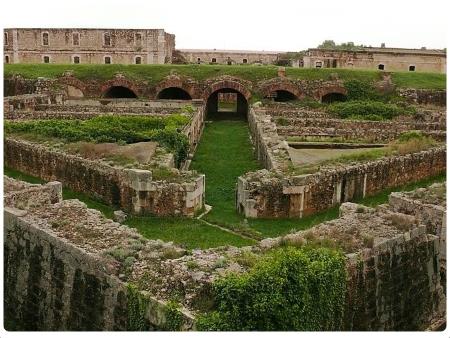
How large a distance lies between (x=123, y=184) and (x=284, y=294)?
740 centimetres

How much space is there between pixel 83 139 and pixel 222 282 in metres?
11.6

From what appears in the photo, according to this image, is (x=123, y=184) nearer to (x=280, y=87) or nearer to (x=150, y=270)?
(x=150, y=270)

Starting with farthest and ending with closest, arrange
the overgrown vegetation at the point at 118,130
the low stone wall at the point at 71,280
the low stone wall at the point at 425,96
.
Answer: the low stone wall at the point at 425,96, the overgrown vegetation at the point at 118,130, the low stone wall at the point at 71,280

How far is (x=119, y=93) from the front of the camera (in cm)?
3475

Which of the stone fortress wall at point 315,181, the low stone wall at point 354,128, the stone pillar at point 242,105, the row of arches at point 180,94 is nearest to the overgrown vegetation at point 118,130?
the stone fortress wall at point 315,181

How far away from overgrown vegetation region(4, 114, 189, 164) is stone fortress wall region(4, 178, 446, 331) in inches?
294

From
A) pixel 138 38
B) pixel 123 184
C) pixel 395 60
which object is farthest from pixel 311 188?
pixel 138 38

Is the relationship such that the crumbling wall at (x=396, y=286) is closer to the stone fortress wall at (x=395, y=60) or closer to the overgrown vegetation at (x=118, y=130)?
the overgrown vegetation at (x=118, y=130)

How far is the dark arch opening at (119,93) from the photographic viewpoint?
33.5 m

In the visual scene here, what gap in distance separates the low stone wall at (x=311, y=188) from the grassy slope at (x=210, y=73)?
17600mm

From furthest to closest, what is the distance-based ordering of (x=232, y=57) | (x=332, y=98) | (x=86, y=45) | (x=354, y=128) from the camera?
(x=232, y=57) → (x=86, y=45) → (x=332, y=98) → (x=354, y=128)

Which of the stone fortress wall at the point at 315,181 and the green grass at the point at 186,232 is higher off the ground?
the stone fortress wall at the point at 315,181

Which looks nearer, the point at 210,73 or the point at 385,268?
the point at 385,268

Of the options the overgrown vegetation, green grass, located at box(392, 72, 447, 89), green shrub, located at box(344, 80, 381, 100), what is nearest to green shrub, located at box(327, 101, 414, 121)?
green shrub, located at box(344, 80, 381, 100)
